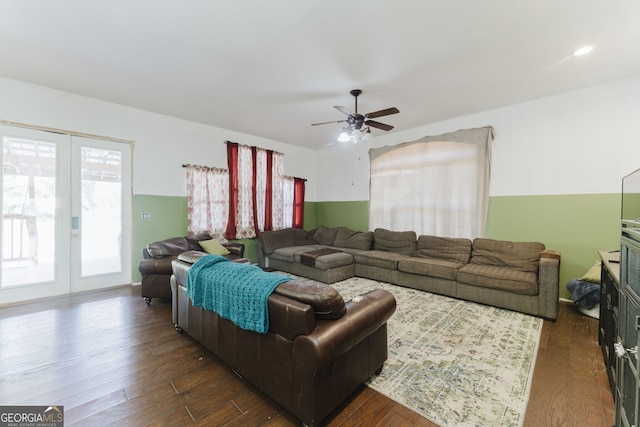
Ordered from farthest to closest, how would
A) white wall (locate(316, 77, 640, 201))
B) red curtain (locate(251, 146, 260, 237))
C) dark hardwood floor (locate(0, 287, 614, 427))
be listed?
1. red curtain (locate(251, 146, 260, 237))
2. white wall (locate(316, 77, 640, 201))
3. dark hardwood floor (locate(0, 287, 614, 427))

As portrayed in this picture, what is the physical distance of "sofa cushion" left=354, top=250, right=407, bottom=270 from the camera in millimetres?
4430

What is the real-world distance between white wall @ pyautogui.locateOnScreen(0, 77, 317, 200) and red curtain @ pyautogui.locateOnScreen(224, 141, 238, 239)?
0.48ft

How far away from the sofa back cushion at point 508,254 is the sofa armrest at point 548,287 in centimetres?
33

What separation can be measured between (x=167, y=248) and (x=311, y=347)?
335cm

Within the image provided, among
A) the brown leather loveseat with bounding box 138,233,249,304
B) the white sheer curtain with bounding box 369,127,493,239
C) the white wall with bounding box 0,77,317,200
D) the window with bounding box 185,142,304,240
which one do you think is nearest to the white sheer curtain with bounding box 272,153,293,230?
the window with bounding box 185,142,304,240

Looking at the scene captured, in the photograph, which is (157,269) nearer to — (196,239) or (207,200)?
(196,239)

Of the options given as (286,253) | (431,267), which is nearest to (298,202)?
(286,253)

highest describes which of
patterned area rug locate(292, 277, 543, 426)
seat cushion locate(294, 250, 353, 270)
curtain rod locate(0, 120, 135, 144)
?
curtain rod locate(0, 120, 135, 144)

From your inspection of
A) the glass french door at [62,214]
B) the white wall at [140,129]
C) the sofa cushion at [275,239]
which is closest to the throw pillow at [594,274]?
the sofa cushion at [275,239]

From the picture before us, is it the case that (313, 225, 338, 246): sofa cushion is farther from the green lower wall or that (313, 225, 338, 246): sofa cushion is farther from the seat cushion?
the green lower wall

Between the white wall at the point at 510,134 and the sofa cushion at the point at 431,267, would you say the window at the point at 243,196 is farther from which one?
the sofa cushion at the point at 431,267

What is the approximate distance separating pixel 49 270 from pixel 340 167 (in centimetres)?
574

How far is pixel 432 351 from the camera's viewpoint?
2.37 meters

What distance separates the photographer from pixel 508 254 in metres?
3.73
